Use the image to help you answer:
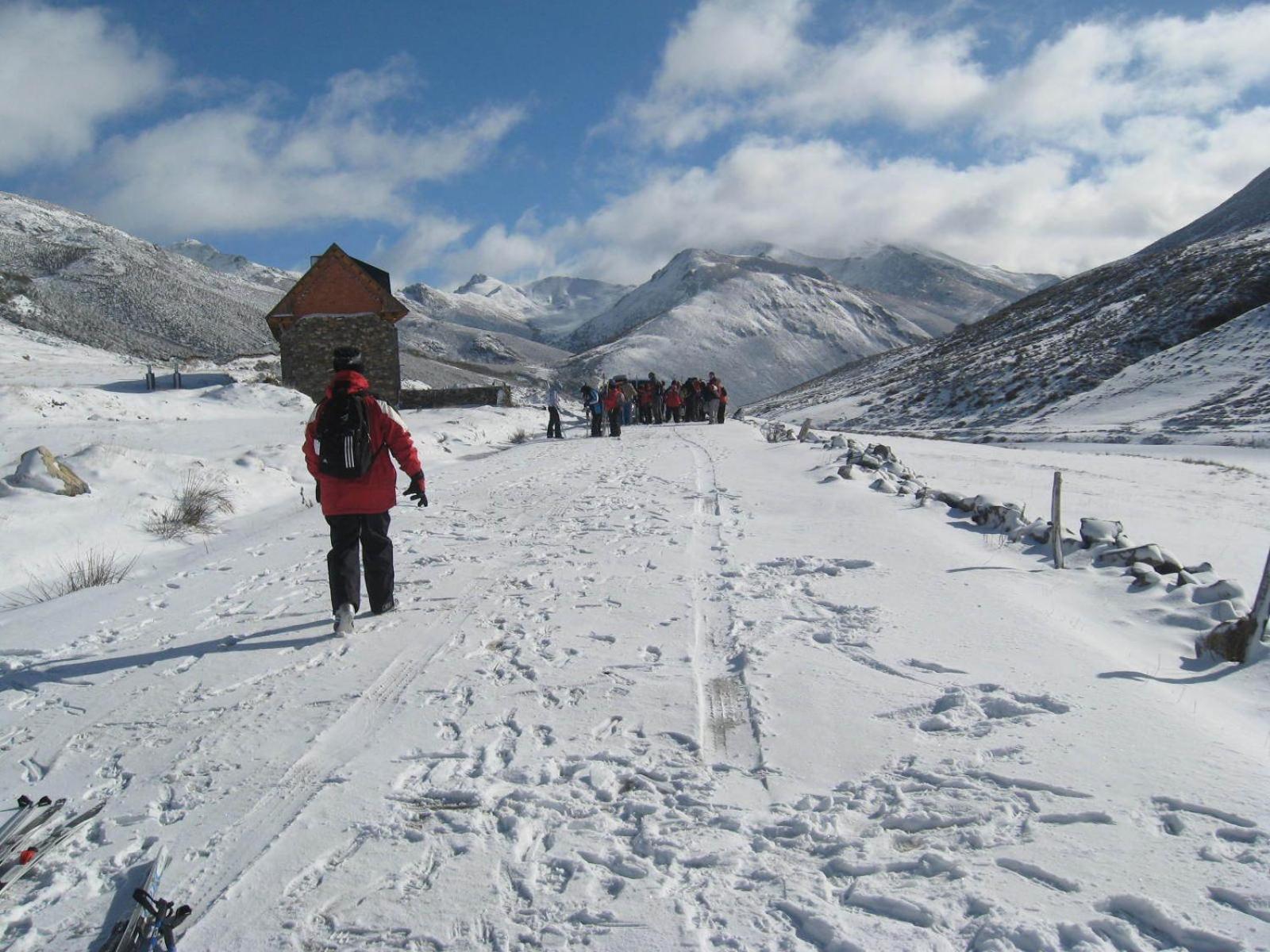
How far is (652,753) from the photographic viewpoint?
3.41 meters

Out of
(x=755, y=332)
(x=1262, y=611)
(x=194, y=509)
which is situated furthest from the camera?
(x=755, y=332)

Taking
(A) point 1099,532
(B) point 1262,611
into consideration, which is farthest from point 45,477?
(B) point 1262,611

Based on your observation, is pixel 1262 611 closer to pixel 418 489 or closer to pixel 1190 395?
pixel 418 489

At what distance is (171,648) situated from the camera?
4.88m

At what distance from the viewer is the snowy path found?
2.45m

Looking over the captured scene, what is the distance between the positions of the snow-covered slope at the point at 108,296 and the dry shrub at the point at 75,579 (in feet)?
238

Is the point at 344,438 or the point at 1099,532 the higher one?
the point at 344,438

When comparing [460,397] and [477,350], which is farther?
[477,350]

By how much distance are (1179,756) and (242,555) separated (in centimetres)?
726

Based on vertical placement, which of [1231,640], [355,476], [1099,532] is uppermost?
[355,476]

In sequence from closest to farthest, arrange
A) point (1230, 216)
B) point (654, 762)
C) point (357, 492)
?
point (654, 762) < point (357, 492) < point (1230, 216)

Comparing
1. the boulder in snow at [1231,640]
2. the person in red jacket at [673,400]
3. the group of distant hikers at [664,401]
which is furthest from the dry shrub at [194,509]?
the person in red jacket at [673,400]

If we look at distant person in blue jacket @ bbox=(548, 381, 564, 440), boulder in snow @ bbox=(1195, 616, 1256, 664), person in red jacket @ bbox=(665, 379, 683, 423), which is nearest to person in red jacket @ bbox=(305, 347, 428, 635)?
boulder in snow @ bbox=(1195, 616, 1256, 664)

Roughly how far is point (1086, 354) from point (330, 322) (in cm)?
3348
